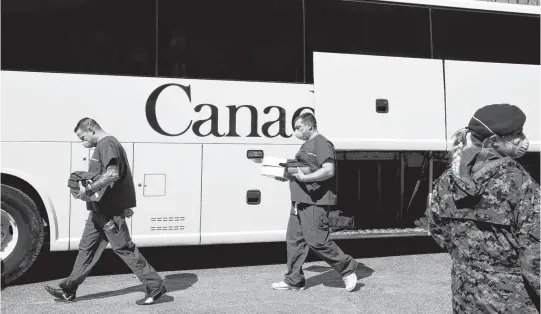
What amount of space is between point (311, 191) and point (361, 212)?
243 centimetres

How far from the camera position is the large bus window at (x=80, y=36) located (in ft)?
20.9

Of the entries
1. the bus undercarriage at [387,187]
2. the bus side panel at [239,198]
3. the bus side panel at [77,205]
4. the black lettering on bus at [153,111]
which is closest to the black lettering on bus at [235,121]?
the bus side panel at [239,198]

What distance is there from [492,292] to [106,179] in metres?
3.59

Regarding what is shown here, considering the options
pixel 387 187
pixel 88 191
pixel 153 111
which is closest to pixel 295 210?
pixel 153 111

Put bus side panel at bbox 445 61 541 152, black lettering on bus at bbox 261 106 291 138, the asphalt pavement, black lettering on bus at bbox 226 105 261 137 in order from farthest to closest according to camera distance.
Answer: bus side panel at bbox 445 61 541 152, black lettering on bus at bbox 261 106 291 138, black lettering on bus at bbox 226 105 261 137, the asphalt pavement

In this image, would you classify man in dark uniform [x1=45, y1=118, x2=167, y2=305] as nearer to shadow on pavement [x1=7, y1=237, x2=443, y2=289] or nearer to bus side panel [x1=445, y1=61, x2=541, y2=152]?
shadow on pavement [x1=7, y1=237, x2=443, y2=289]

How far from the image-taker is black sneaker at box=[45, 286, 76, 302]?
5496 millimetres

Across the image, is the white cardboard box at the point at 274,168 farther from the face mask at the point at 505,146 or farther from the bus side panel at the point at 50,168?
the face mask at the point at 505,146

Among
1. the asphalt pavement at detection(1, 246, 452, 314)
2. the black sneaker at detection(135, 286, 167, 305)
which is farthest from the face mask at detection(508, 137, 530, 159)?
the black sneaker at detection(135, 286, 167, 305)

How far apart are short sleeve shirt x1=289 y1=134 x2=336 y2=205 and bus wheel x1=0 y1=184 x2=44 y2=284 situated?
8.79ft

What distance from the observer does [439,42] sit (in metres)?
7.85

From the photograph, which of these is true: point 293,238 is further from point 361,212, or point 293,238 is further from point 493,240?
point 493,240

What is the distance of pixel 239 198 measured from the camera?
7.00m

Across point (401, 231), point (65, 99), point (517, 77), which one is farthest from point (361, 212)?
point (65, 99)
